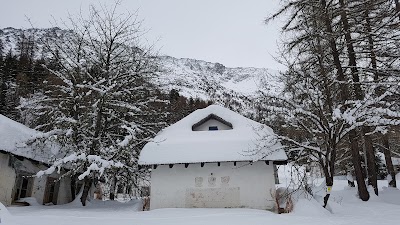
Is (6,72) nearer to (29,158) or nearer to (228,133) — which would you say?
(29,158)

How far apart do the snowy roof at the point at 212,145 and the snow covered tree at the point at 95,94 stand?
3.98 ft

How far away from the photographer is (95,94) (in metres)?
16.8

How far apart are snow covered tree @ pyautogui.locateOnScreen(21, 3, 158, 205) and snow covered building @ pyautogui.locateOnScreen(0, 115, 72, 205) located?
1263 mm

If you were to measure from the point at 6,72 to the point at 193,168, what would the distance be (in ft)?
154

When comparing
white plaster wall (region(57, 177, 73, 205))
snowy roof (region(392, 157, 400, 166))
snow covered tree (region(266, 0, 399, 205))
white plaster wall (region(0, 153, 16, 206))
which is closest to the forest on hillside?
snow covered tree (region(266, 0, 399, 205))

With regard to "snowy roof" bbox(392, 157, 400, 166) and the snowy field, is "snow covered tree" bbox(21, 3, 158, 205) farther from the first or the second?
"snowy roof" bbox(392, 157, 400, 166)

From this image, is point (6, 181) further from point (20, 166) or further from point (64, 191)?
point (64, 191)

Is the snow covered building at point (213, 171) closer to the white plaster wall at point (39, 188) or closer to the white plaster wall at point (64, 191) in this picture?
the white plaster wall at point (39, 188)

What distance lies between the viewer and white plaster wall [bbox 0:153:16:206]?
1452 centimetres

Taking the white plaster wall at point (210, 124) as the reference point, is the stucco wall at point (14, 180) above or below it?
below

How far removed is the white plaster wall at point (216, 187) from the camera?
15188 millimetres

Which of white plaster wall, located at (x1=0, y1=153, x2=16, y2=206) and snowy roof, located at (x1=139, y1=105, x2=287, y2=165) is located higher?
snowy roof, located at (x1=139, y1=105, x2=287, y2=165)

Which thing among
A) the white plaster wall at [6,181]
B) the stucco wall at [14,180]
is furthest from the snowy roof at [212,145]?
the white plaster wall at [6,181]

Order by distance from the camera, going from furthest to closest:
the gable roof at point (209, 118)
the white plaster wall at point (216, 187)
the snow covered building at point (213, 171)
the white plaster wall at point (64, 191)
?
the white plaster wall at point (64, 191)
the gable roof at point (209, 118)
the white plaster wall at point (216, 187)
the snow covered building at point (213, 171)
